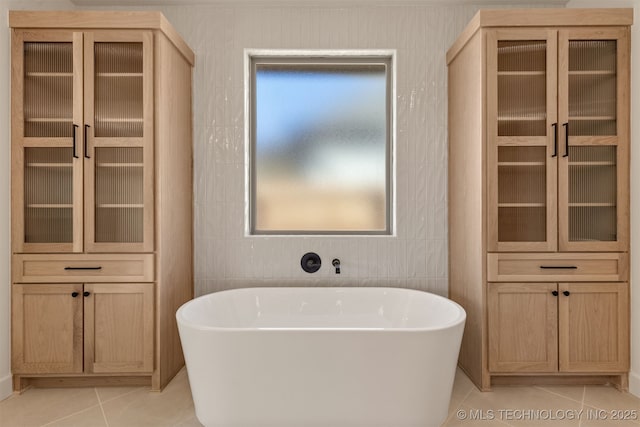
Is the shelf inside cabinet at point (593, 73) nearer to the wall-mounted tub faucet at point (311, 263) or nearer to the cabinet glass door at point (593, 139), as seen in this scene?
the cabinet glass door at point (593, 139)

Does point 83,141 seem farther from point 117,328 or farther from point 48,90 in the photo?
point 117,328

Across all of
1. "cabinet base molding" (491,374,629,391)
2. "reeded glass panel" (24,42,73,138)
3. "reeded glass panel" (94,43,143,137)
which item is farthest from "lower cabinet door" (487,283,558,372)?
"reeded glass panel" (24,42,73,138)

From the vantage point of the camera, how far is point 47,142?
2.11 meters

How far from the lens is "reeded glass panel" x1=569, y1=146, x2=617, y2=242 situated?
84.0 inches

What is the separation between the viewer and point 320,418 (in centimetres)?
164

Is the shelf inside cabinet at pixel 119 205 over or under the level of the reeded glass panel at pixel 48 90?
under

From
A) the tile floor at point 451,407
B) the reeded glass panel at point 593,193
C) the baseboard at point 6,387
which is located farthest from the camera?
the reeded glass panel at point 593,193

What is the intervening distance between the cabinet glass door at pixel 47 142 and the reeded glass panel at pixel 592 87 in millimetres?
2806

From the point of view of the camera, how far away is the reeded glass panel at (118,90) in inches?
83.6

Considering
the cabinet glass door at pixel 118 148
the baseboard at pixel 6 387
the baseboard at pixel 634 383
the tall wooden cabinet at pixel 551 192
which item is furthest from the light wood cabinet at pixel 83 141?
the baseboard at pixel 634 383

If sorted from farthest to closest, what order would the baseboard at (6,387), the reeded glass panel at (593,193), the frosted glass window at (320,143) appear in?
1. the frosted glass window at (320,143)
2. the reeded glass panel at (593,193)
3. the baseboard at (6,387)

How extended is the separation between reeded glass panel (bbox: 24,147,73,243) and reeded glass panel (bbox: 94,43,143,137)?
28 cm

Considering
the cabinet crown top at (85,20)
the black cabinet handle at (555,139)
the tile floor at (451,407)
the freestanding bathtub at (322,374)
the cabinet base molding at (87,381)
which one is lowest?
the tile floor at (451,407)

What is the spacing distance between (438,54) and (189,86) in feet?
5.67
